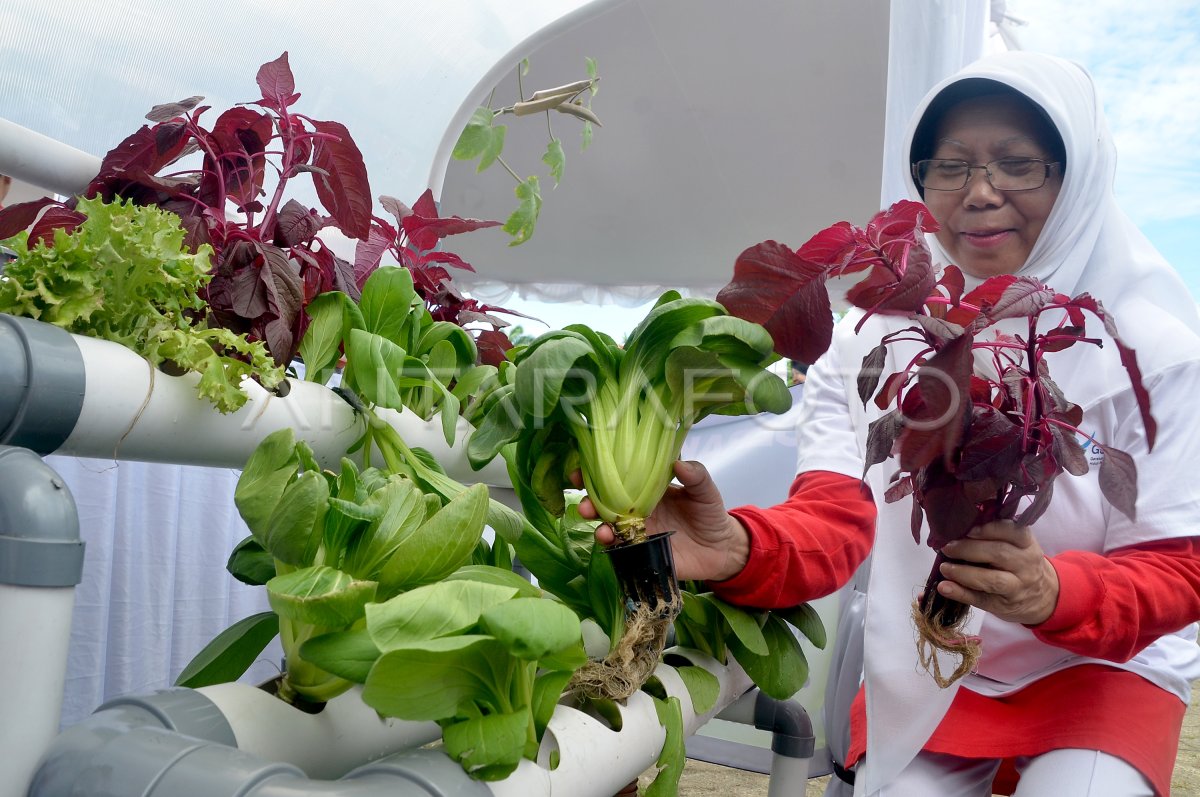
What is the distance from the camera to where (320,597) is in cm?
37

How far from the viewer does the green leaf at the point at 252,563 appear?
0.51 metres

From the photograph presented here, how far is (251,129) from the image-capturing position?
651 millimetres

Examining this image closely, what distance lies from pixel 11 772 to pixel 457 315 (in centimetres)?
57

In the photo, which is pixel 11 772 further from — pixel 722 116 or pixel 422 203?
pixel 722 116

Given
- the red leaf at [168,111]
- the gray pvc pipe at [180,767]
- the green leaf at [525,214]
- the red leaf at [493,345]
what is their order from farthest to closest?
the green leaf at [525,214]
the red leaf at [493,345]
the red leaf at [168,111]
the gray pvc pipe at [180,767]

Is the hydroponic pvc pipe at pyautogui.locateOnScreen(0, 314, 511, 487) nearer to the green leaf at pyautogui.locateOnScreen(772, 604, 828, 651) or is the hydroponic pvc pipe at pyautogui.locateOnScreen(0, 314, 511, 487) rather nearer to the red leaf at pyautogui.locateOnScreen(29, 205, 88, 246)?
the red leaf at pyautogui.locateOnScreen(29, 205, 88, 246)

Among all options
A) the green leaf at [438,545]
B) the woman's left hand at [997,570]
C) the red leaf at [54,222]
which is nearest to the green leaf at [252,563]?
the green leaf at [438,545]

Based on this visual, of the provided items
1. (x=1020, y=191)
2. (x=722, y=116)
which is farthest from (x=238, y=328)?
(x=722, y=116)

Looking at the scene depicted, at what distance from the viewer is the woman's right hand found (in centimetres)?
65

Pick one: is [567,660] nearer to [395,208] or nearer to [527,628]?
[527,628]

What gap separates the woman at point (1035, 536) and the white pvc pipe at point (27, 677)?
409mm

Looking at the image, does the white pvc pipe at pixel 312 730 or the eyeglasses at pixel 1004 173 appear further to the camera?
the eyeglasses at pixel 1004 173

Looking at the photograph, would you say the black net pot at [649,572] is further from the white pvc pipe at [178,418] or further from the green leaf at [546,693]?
the white pvc pipe at [178,418]

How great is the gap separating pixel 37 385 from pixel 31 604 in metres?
0.10
